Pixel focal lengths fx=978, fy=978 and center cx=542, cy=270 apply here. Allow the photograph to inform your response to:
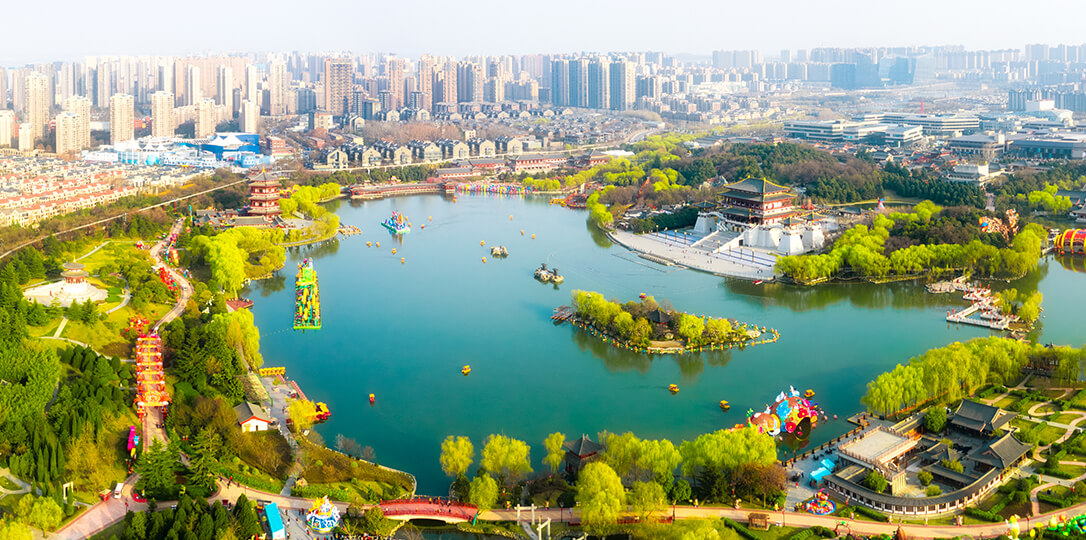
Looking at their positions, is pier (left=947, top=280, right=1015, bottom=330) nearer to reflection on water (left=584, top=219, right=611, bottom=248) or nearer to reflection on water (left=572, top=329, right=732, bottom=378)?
reflection on water (left=572, top=329, right=732, bottom=378)

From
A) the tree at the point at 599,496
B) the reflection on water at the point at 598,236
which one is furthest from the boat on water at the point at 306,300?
the tree at the point at 599,496

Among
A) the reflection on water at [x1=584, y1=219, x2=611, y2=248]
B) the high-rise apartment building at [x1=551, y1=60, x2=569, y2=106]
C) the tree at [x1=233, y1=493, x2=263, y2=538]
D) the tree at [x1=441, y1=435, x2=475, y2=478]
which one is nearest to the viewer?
the tree at [x1=233, y1=493, x2=263, y2=538]

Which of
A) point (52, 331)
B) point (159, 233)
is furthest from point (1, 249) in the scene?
point (52, 331)

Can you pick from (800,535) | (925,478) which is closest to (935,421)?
(925,478)

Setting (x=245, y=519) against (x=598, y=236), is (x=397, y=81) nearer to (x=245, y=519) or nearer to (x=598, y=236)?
(x=598, y=236)

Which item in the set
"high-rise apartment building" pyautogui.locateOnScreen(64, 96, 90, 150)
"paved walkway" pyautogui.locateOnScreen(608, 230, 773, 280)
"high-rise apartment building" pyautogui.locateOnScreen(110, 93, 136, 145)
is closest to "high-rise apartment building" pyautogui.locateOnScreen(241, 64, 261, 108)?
"high-rise apartment building" pyautogui.locateOnScreen(64, 96, 90, 150)

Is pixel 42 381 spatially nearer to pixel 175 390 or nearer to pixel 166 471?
pixel 175 390

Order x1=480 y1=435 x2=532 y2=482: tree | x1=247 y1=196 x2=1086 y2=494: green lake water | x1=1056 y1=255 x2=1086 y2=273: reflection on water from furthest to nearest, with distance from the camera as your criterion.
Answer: x1=1056 y1=255 x2=1086 y2=273: reflection on water → x1=247 y1=196 x2=1086 y2=494: green lake water → x1=480 y1=435 x2=532 y2=482: tree
